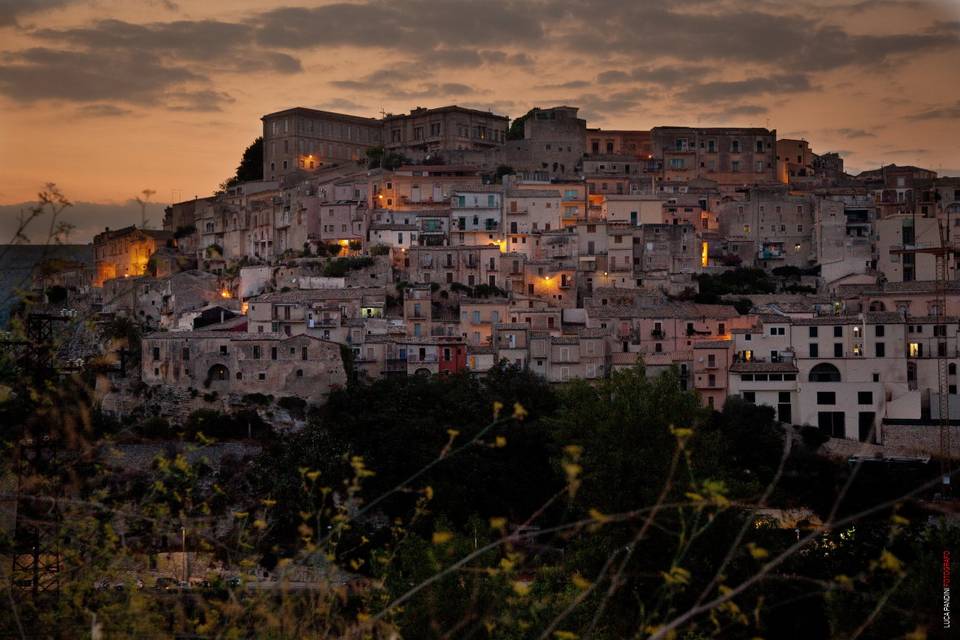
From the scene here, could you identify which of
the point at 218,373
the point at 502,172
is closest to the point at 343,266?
the point at 218,373

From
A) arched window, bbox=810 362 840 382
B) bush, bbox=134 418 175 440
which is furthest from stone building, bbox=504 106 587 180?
bush, bbox=134 418 175 440

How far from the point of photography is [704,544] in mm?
21219

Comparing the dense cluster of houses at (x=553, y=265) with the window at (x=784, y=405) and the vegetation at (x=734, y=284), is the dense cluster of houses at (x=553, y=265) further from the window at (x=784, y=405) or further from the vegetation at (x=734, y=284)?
the vegetation at (x=734, y=284)

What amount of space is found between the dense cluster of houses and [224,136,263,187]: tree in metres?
1.87

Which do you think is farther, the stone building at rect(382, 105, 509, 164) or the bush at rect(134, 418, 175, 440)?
the stone building at rect(382, 105, 509, 164)

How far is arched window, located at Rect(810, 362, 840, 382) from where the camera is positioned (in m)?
37.0

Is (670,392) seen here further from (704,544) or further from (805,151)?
(805,151)

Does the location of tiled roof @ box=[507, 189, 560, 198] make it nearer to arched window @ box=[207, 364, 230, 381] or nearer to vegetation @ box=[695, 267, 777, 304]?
vegetation @ box=[695, 267, 777, 304]

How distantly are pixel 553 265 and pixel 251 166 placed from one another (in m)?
24.7

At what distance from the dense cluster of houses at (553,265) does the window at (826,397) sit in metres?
0.04

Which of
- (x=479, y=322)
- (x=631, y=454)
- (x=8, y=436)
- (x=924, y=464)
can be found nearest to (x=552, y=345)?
(x=479, y=322)

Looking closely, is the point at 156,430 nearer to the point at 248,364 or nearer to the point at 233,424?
the point at 233,424

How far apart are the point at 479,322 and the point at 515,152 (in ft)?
60.5

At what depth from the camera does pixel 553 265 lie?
4484cm
